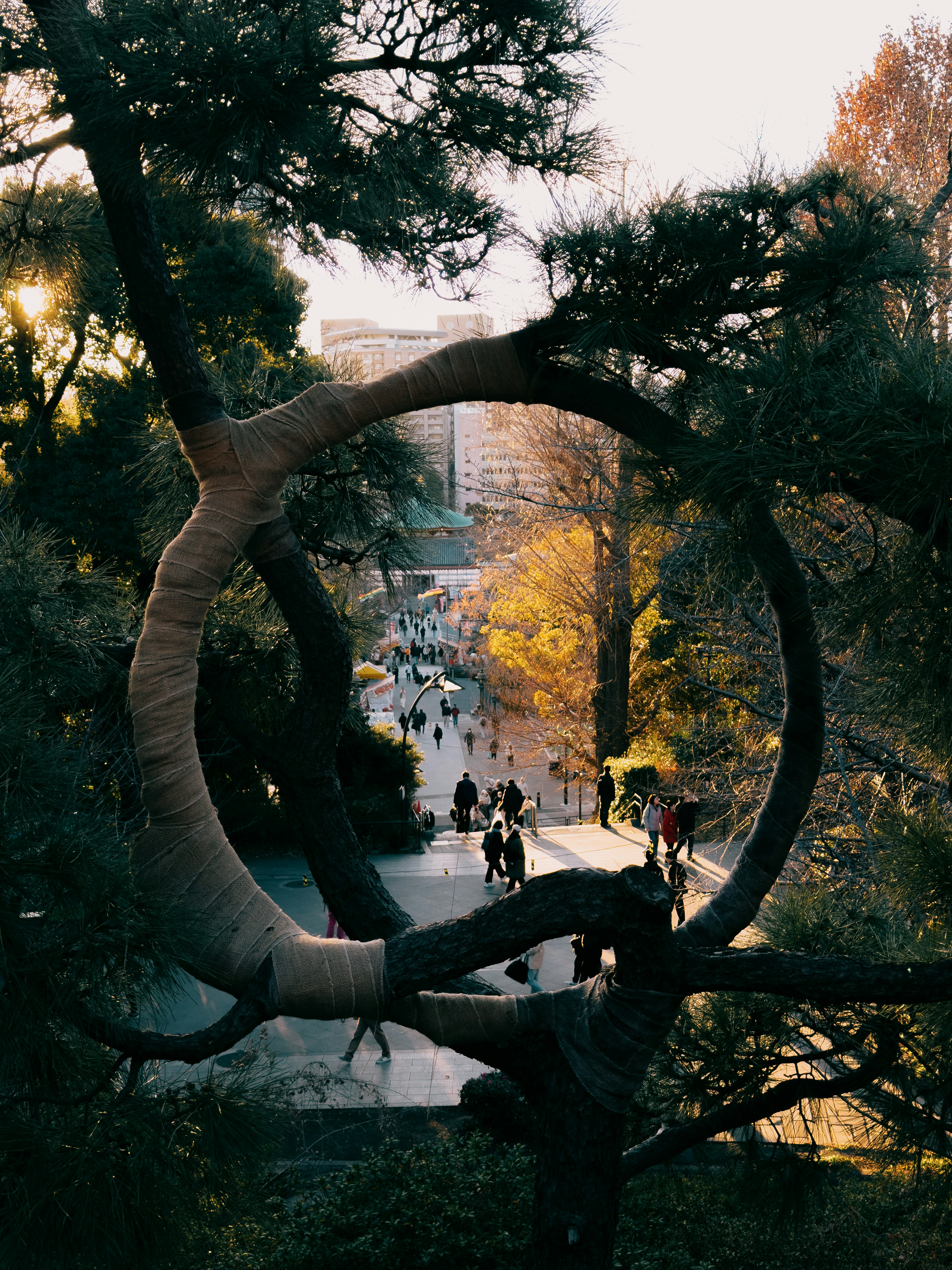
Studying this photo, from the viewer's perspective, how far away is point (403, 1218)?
512 centimetres

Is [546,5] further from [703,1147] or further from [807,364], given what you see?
→ [703,1147]

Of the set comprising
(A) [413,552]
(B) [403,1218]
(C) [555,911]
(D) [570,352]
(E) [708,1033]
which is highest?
(D) [570,352]

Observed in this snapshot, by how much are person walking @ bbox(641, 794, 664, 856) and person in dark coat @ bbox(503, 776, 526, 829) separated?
1865 mm

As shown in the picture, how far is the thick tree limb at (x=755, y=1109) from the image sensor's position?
321cm

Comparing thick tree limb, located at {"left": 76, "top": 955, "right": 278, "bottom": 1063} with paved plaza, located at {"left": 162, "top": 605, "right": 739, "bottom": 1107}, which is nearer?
thick tree limb, located at {"left": 76, "top": 955, "right": 278, "bottom": 1063}

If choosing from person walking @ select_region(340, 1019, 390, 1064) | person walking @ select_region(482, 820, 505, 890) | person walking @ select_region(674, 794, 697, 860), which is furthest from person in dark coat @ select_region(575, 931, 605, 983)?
person walking @ select_region(674, 794, 697, 860)

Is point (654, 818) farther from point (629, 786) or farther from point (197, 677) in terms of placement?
point (197, 677)

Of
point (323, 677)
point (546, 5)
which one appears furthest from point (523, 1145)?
point (546, 5)

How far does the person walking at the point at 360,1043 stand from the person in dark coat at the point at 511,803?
551 cm

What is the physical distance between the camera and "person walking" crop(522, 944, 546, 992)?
8.79 meters

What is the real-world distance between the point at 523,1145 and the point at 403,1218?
1.03 m

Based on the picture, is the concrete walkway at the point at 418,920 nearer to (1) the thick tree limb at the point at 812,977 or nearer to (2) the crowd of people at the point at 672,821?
(2) the crowd of people at the point at 672,821

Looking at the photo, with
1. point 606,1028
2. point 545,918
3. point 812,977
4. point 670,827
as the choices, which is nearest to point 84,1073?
point 545,918

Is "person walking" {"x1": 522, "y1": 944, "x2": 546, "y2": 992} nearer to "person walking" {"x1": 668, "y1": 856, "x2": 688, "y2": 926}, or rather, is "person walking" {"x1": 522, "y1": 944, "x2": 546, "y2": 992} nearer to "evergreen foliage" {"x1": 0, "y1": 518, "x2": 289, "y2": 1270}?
"person walking" {"x1": 668, "y1": 856, "x2": 688, "y2": 926}
